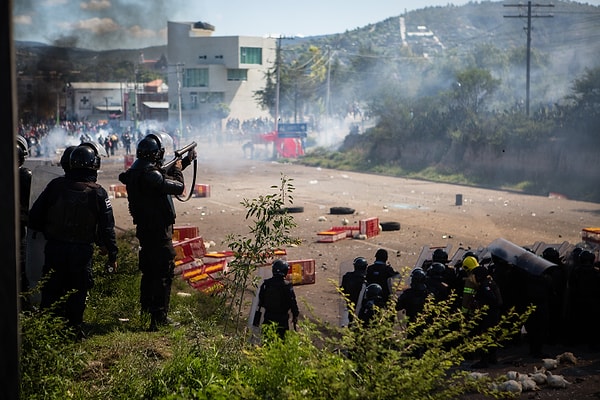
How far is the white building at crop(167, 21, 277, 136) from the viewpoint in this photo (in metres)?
76.1

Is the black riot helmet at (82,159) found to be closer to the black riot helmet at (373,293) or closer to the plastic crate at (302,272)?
the black riot helmet at (373,293)

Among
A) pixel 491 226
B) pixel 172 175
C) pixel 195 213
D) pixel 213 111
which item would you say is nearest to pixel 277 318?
pixel 172 175

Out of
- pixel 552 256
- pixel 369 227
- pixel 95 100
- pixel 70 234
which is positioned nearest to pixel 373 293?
pixel 552 256

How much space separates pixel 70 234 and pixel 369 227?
11.9 meters

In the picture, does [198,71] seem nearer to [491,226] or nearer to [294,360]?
[491,226]

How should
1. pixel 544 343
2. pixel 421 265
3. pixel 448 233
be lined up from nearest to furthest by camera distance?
pixel 544 343 < pixel 421 265 < pixel 448 233

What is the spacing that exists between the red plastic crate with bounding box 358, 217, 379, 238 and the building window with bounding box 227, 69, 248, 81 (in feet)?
203

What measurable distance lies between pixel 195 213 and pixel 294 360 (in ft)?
59.8

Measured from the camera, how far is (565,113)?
110 ft

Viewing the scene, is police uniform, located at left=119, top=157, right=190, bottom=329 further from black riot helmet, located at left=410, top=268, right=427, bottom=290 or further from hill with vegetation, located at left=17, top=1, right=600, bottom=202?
hill with vegetation, located at left=17, top=1, right=600, bottom=202

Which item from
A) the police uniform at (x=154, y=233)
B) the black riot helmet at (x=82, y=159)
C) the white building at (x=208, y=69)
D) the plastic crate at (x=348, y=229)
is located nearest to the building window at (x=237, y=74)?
the white building at (x=208, y=69)

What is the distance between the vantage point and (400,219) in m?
20.9

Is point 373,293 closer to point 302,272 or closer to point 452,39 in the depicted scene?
point 302,272

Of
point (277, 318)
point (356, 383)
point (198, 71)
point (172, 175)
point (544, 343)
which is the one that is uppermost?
point (198, 71)
